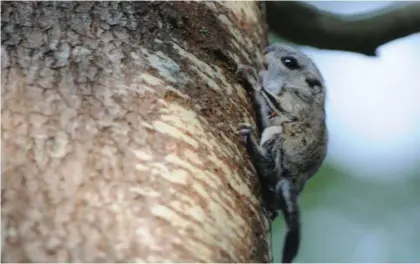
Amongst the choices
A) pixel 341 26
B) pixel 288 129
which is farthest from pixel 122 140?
pixel 341 26

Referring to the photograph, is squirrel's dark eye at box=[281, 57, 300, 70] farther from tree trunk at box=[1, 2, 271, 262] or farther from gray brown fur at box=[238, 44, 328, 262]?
tree trunk at box=[1, 2, 271, 262]

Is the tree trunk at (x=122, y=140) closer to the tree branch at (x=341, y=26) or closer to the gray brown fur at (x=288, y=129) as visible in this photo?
the gray brown fur at (x=288, y=129)

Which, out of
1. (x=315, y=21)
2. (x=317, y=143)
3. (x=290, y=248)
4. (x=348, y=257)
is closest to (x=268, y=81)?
(x=317, y=143)

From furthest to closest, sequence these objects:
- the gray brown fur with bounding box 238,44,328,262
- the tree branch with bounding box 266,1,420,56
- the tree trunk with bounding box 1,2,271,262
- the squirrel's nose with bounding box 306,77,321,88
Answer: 1. the tree branch with bounding box 266,1,420,56
2. the squirrel's nose with bounding box 306,77,321,88
3. the gray brown fur with bounding box 238,44,328,262
4. the tree trunk with bounding box 1,2,271,262

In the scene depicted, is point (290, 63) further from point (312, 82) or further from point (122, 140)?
point (122, 140)

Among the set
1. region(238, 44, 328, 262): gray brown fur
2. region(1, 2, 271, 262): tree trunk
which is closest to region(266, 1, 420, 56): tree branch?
region(238, 44, 328, 262): gray brown fur

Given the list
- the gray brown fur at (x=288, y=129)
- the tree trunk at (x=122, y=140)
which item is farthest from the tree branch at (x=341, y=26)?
the tree trunk at (x=122, y=140)
